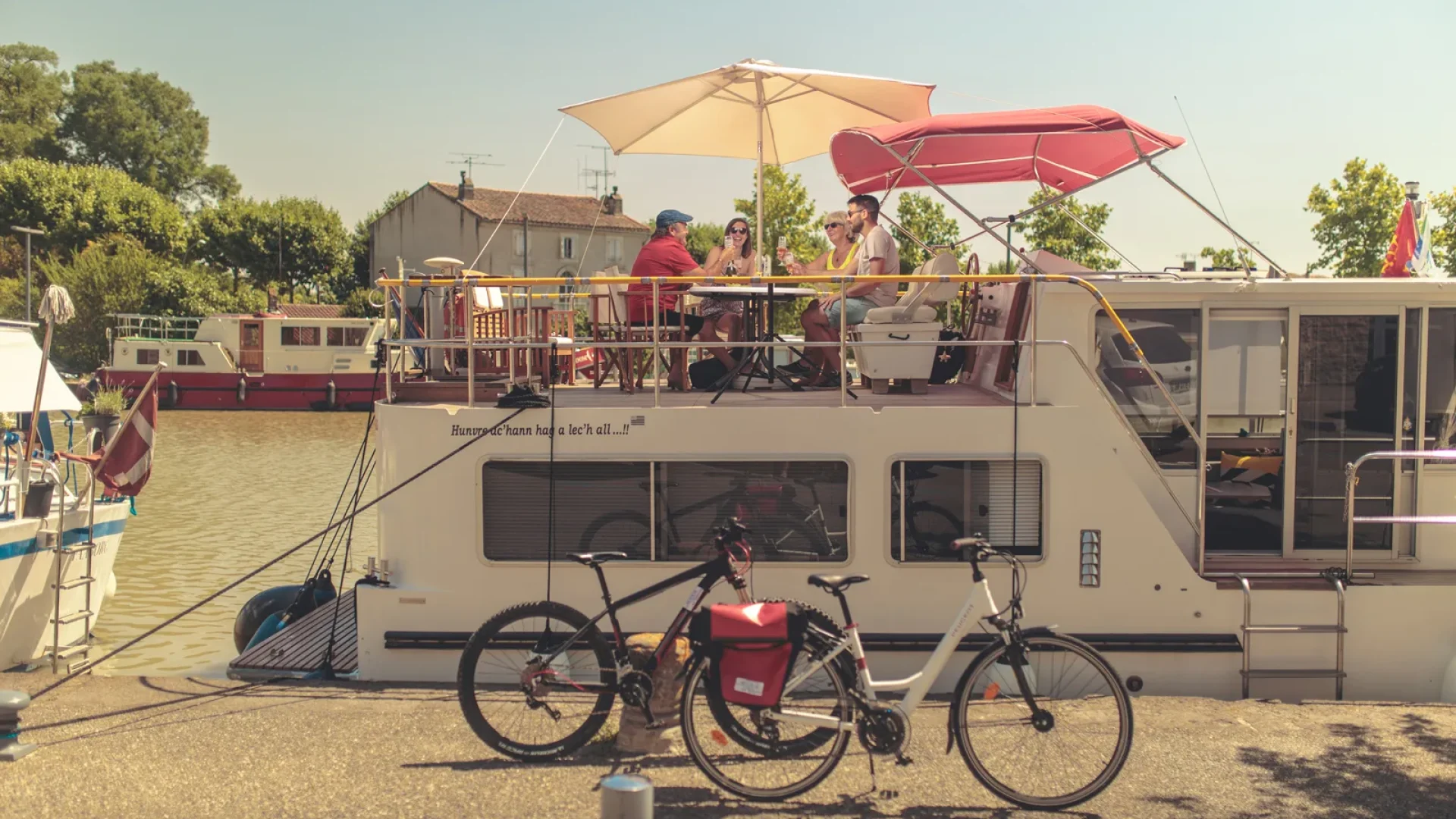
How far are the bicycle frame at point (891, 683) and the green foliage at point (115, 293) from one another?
56550mm

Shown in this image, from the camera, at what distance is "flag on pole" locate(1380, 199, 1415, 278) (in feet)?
28.3

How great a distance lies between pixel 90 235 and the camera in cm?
6825

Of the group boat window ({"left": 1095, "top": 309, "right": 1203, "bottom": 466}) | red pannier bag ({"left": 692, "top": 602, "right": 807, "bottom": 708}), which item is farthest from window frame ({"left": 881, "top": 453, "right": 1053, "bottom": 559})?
red pannier bag ({"left": 692, "top": 602, "right": 807, "bottom": 708})

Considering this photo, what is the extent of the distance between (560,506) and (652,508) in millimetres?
592

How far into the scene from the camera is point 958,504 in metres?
7.70

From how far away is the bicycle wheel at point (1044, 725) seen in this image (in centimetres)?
538

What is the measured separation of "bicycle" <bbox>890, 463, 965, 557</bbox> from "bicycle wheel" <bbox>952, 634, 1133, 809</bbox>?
2.21m

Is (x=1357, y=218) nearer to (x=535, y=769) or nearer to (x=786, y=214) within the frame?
(x=786, y=214)

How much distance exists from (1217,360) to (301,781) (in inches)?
237

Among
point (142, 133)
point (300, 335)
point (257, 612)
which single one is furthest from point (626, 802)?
point (142, 133)

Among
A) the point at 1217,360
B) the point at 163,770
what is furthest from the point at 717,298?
the point at 163,770

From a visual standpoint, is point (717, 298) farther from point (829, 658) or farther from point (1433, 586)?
point (1433, 586)

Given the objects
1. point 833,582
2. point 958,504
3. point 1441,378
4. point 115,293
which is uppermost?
point 115,293

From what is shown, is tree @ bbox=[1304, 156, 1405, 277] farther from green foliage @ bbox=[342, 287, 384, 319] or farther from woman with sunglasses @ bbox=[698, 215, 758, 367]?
green foliage @ bbox=[342, 287, 384, 319]
